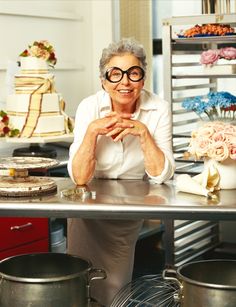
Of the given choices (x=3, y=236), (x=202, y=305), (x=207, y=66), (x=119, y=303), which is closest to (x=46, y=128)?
(x=3, y=236)

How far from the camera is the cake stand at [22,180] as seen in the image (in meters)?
2.95

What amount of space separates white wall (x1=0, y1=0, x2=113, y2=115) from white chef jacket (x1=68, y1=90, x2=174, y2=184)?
1741 millimetres

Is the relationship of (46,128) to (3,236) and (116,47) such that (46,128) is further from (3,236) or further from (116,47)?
(116,47)

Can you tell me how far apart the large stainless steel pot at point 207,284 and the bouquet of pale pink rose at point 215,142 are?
412mm

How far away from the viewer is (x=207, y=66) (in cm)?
490

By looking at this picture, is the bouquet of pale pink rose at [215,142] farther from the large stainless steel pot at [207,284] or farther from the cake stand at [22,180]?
the cake stand at [22,180]

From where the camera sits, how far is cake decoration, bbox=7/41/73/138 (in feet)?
15.2

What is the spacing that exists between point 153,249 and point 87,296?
3.30m

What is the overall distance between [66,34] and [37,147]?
1.23 m

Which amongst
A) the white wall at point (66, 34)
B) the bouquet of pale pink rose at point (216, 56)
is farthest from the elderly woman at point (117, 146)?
the white wall at point (66, 34)

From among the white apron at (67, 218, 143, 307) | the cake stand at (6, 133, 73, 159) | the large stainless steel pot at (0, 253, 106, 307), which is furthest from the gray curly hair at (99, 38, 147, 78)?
the cake stand at (6, 133, 73, 159)

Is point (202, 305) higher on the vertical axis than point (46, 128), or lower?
lower

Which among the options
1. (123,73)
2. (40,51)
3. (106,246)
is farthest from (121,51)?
(40,51)

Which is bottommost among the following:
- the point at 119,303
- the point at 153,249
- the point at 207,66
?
the point at 153,249
